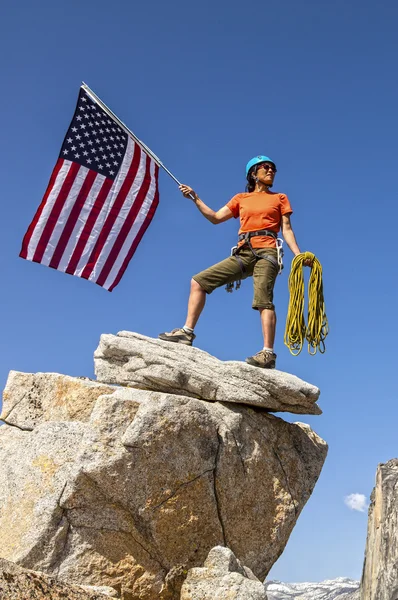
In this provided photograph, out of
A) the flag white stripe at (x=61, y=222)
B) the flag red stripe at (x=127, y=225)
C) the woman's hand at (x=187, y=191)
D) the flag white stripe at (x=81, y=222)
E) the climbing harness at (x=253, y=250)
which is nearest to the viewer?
the climbing harness at (x=253, y=250)

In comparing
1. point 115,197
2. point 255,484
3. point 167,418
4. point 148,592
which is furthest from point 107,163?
point 148,592

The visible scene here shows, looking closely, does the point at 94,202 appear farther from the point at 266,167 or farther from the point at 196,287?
the point at 266,167

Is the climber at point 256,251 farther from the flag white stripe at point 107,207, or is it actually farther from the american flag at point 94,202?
the flag white stripe at point 107,207

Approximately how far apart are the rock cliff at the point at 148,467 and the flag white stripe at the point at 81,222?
1.92m

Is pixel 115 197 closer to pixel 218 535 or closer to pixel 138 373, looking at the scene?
pixel 138 373

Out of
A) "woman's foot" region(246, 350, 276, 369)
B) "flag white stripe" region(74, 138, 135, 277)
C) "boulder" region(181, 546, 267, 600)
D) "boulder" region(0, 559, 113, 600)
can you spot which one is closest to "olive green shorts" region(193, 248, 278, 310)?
"woman's foot" region(246, 350, 276, 369)

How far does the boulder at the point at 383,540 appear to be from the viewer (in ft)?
29.8

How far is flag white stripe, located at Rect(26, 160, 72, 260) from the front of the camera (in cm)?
1175

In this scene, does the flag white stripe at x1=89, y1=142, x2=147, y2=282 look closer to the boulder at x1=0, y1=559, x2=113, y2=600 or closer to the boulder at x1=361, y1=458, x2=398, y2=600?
the boulder at x1=361, y1=458, x2=398, y2=600

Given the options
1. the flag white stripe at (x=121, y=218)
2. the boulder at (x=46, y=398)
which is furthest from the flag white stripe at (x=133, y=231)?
the boulder at (x=46, y=398)

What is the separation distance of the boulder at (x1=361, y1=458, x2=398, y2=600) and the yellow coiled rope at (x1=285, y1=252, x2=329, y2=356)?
215cm

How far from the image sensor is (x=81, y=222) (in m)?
12.1

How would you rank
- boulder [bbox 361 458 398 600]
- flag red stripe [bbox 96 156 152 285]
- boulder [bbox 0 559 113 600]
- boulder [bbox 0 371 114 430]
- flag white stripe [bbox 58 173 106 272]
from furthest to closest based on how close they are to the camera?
flag red stripe [bbox 96 156 152 285] → flag white stripe [bbox 58 173 106 272] → boulder [bbox 0 371 114 430] → boulder [bbox 361 458 398 600] → boulder [bbox 0 559 113 600]

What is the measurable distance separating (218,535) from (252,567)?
863mm
